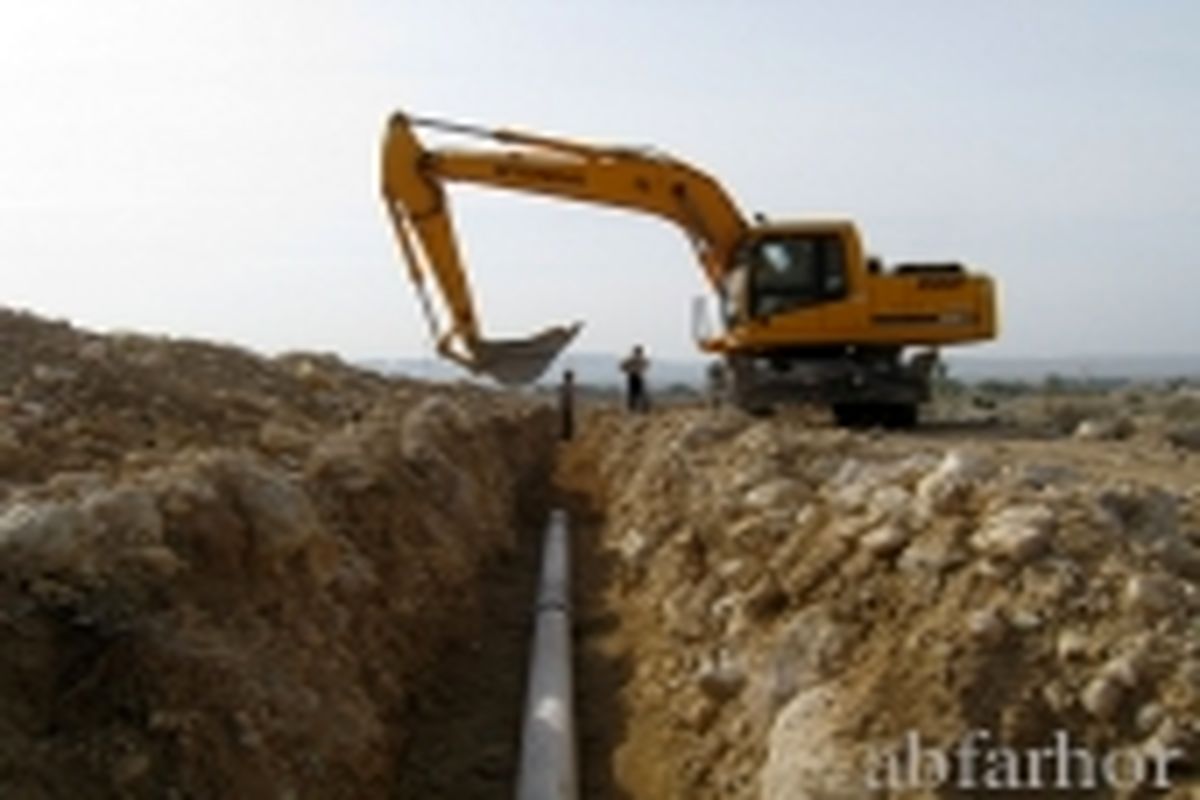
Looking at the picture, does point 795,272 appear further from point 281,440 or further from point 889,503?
point 889,503

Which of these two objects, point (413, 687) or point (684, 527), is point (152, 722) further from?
point (684, 527)

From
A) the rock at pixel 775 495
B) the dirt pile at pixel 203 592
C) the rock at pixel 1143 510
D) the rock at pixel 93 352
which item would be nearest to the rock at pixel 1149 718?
the rock at pixel 1143 510

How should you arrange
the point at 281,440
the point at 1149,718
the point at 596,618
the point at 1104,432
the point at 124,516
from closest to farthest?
the point at 1149,718 < the point at 124,516 < the point at 281,440 < the point at 596,618 < the point at 1104,432

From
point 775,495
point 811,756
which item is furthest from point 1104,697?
point 775,495

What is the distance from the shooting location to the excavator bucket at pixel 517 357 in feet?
55.5

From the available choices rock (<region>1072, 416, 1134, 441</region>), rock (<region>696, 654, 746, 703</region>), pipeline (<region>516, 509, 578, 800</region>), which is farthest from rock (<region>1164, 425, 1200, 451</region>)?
rock (<region>696, 654, 746, 703</region>)

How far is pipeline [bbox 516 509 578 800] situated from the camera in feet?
23.8

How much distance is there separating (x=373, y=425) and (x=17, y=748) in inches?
343

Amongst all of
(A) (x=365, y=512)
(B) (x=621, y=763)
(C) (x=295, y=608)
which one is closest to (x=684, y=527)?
(A) (x=365, y=512)

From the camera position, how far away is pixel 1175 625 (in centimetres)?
523

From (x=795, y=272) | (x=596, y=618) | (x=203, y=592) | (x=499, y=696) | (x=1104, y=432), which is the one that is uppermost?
(x=795, y=272)

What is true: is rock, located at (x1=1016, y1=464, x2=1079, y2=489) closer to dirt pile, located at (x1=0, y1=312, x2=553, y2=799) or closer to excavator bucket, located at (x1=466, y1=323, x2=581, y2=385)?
dirt pile, located at (x1=0, y1=312, x2=553, y2=799)

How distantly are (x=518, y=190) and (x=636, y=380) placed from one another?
7.85 m

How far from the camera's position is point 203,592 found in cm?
659
